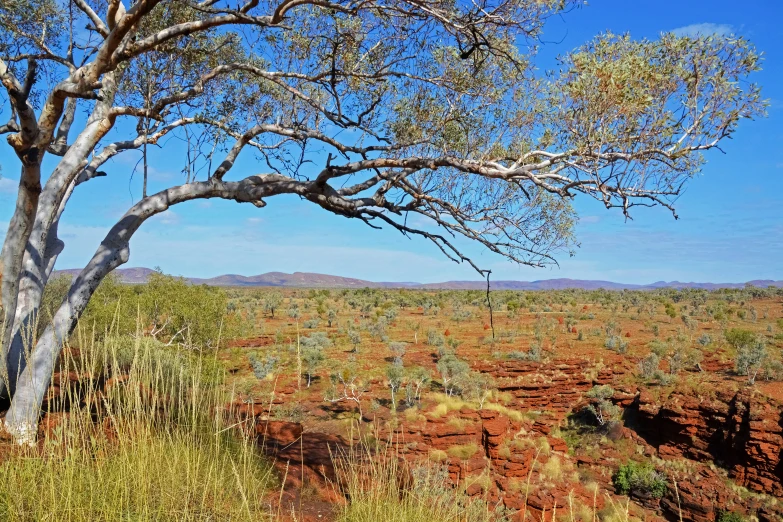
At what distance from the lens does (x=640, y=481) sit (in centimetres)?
1309

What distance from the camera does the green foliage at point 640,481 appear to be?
42.4 ft

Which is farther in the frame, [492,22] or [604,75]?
[492,22]

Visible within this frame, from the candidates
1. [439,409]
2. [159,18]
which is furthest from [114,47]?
[439,409]

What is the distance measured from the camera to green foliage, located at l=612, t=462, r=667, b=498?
1291 cm

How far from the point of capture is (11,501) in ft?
10.4

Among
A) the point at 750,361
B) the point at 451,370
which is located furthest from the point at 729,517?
the point at 451,370

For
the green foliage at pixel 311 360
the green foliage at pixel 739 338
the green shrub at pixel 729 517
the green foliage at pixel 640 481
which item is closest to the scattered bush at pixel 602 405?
the green foliage at pixel 640 481

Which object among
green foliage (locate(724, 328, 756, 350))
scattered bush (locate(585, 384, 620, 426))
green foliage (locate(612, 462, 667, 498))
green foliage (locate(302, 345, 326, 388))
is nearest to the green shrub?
green foliage (locate(612, 462, 667, 498))

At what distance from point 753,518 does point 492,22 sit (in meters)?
12.0

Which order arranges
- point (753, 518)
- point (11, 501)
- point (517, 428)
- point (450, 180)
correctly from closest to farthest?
1. point (11, 501)
2. point (450, 180)
3. point (753, 518)
4. point (517, 428)

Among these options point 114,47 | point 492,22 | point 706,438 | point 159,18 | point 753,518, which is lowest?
point 753,518

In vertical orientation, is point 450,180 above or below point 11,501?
above

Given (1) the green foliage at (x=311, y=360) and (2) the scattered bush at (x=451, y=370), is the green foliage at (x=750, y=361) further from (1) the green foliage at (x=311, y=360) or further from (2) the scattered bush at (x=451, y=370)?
(1) the green foliage at (x=311, y=360)

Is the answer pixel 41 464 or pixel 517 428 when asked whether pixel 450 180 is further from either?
pixel 517 428
